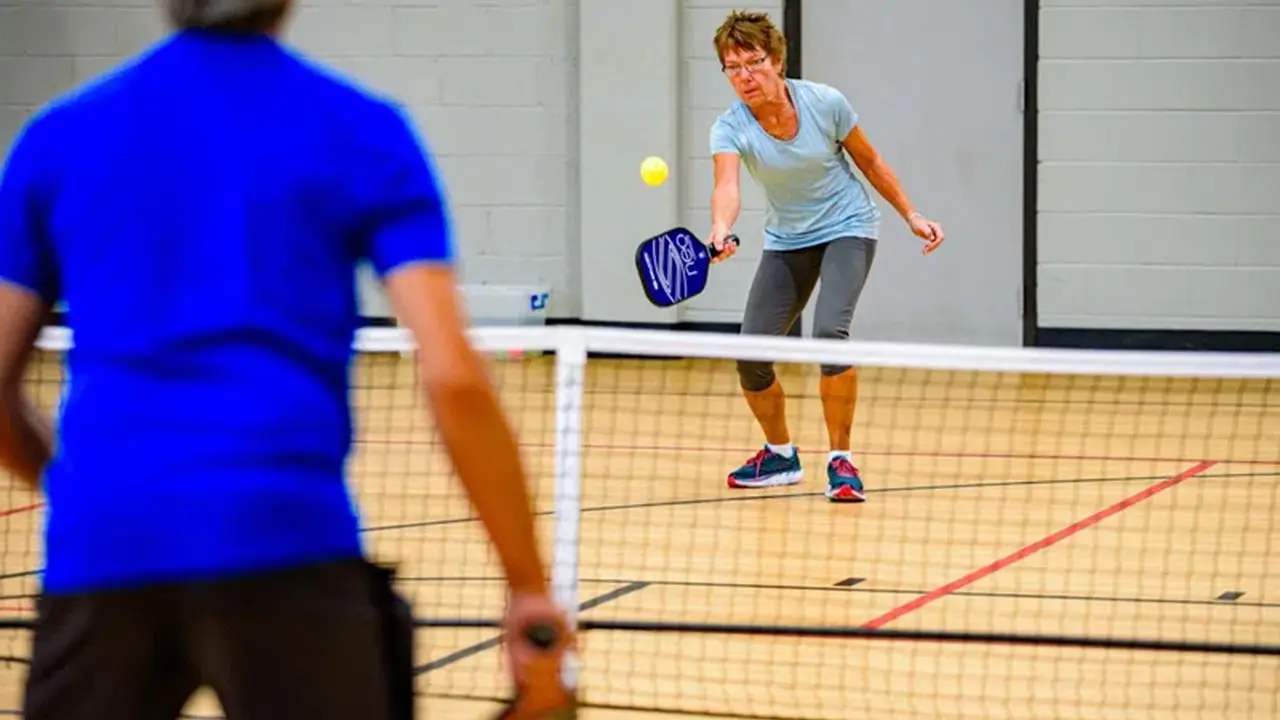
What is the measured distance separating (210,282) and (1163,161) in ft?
34.6

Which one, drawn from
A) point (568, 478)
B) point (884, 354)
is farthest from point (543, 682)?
point (884, 354)

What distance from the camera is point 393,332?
14.6 feet

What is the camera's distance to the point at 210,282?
1.65m

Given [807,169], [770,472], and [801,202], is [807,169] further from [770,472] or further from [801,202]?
[770,472]

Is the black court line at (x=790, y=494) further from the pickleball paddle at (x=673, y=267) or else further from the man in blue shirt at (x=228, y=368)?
the man in blue shirt at (x=228, y=368)

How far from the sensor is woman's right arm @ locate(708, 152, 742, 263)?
675 centimetres

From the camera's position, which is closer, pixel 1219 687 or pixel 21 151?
pixel 21 151

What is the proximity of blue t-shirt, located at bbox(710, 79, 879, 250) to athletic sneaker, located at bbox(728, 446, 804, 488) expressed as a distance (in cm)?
86

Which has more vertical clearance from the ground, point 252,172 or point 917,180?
point 917,180

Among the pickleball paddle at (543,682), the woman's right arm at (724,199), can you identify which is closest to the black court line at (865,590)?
the woman's right arm at (724,199)

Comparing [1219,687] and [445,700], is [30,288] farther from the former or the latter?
[1219,687]

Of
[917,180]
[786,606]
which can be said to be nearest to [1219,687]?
[786,606]

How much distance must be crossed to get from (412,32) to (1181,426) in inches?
224

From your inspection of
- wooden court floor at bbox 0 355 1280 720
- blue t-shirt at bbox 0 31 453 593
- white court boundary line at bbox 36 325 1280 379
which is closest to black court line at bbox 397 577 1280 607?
wooden court floor at bbox 0 355 1280 720
